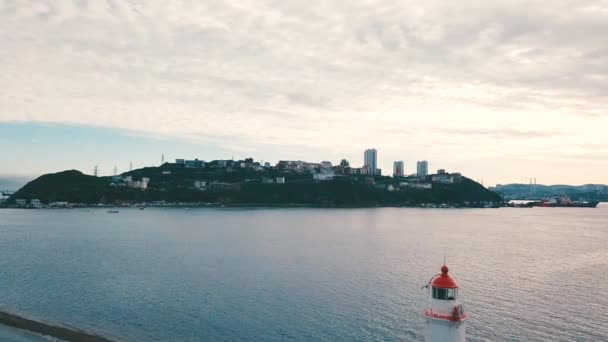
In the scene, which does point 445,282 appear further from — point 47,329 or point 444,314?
point 47,329

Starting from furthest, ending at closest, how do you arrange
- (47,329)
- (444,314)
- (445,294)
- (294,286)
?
(294,286)
(47,329)
(445,294)
(444,314)

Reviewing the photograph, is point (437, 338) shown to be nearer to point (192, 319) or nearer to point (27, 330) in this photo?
point (192, 319)

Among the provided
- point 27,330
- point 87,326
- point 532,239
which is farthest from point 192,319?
point 532,239

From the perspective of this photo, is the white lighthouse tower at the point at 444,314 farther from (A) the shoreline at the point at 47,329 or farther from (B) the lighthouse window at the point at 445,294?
(A) the shoreline at the point at 47,329

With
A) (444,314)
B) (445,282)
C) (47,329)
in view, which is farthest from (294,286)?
(444,314)

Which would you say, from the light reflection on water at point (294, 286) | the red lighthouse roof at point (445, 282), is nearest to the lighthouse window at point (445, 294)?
the red lighthouse roof at point (445, 282)

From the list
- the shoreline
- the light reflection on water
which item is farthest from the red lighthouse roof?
the shoreline
